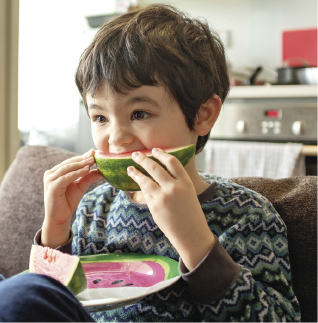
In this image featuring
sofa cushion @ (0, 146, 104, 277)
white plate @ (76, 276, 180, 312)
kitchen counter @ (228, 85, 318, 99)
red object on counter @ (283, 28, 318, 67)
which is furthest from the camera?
red object on counter @ (283, 28, 318, 67)

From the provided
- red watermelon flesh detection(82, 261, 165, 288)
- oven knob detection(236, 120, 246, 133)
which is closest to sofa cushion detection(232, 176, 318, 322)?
red watermelon flesh detection(82, 261, 165, 288)

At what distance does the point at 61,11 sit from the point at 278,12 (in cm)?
173

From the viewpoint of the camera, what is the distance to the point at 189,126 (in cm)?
112

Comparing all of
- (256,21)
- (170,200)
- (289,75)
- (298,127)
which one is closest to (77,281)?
(170,200)

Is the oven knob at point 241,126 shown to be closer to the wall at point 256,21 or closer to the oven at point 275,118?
the oven at point 275,118

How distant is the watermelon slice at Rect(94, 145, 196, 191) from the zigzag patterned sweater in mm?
148

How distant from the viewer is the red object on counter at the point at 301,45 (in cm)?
301

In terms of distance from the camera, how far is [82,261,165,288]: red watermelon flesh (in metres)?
0.93

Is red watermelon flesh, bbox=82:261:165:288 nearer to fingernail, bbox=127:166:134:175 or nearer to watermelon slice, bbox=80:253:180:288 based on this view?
watermelon slice, bbox=80:253:180:288

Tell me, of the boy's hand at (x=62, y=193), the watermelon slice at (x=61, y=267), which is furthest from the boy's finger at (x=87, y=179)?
the watermelon slice at (x=61, y=267)

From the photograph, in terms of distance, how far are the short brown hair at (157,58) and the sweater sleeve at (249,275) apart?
0.32 m

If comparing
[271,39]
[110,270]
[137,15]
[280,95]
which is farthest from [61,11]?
[110,270]

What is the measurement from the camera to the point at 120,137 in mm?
993

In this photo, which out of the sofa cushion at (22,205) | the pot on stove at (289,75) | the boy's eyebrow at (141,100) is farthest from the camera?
the pot on stove at (289,75)
